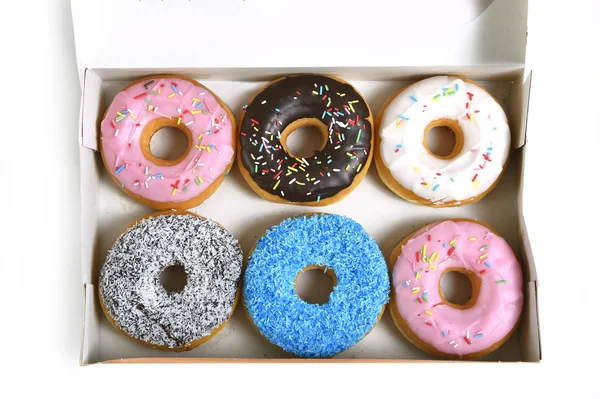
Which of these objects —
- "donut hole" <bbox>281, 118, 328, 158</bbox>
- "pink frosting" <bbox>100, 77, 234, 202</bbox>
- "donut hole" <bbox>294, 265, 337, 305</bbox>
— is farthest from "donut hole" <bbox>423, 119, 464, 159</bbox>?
"pink frosting" <bbox>100, 77, 234, 202</bbox>

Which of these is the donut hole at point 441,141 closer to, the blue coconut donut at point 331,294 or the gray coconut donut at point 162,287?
the blue coconut donut at point 331,294

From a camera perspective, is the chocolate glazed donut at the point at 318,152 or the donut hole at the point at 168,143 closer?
the chocolate glazed donut at the point at 318,152

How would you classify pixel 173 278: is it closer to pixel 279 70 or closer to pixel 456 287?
pixel 279 70

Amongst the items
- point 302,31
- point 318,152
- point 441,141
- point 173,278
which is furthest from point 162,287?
point 441,141

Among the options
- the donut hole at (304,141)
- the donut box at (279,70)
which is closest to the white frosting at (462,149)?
the donut box at (279,70)

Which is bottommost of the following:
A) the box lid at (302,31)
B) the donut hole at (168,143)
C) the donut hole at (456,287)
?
the donut hole at (456,287)

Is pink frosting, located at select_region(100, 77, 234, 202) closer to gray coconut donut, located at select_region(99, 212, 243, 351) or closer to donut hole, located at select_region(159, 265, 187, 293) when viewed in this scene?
gray coconut donut, located at select_region(99, 212, 243, 351)
